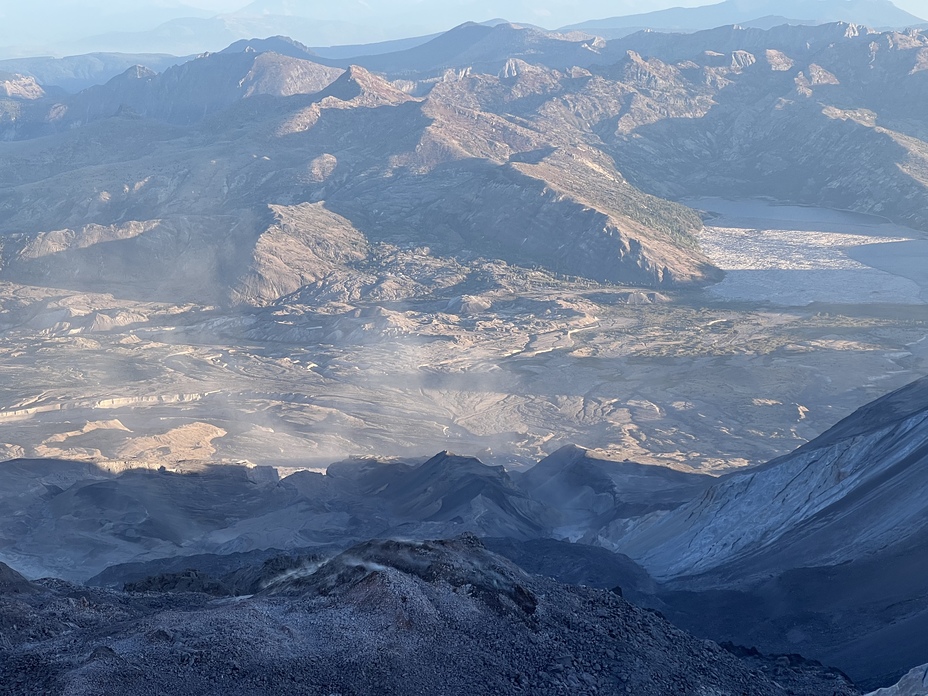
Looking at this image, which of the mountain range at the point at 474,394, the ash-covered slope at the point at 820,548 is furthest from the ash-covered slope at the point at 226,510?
the ash-covered slope at the point at 820,548

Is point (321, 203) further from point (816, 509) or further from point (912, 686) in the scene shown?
point (912, 686)

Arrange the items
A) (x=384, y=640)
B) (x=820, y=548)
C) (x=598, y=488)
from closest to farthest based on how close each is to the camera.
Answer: (x=384, y=640) < (x=820, y=548) < (x=598, y=488)

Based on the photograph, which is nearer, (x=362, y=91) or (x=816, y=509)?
(x=816, y=509)

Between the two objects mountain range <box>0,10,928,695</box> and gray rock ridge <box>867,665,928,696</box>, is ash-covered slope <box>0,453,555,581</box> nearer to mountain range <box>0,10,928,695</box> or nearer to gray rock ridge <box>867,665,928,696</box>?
mountain range <box>0,10,928,695</box>

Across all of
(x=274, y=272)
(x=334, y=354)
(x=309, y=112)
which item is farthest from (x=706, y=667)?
(x=309, y=112)

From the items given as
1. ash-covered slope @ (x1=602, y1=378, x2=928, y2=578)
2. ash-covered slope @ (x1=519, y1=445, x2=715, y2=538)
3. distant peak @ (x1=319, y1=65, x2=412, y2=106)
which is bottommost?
ash-covered slope @ (x1=519, y1=445, x2=715, y2=538)

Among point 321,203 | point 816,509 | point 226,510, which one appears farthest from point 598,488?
→ point 321,203

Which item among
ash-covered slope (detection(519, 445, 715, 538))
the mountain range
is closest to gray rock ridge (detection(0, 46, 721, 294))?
the mountain range

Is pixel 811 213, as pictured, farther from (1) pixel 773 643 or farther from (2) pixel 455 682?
(2) pixel 455 682
